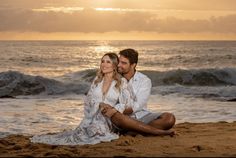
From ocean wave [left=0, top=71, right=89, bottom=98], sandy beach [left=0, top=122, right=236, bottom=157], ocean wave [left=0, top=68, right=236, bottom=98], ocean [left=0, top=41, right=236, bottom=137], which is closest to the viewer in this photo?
sandy beach [left=0, top=122, right=236, bottom=157]

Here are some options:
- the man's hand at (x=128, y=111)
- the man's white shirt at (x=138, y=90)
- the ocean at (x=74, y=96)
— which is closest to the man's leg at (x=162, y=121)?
the man's white shirt at (x=138, y=90)

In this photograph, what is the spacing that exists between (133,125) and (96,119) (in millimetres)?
597

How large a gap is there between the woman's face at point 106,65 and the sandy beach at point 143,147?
3.44 feet

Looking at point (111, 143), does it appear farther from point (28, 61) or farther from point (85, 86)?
point (28, 61)

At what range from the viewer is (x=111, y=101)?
757 cm

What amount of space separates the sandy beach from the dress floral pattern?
0.21 meters

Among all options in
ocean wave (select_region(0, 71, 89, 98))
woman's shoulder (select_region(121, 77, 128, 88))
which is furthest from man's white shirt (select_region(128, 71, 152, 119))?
ocean wave (select_region(0, 71, 89, 98))

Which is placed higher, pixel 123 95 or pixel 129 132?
pixel 123 95

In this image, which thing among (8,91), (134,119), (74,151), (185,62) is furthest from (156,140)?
(185,62)

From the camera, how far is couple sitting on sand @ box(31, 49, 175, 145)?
24.7 feet

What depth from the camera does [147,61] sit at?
46.7 metres

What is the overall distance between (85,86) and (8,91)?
142 inches

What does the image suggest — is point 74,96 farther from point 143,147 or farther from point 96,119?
point 143,147

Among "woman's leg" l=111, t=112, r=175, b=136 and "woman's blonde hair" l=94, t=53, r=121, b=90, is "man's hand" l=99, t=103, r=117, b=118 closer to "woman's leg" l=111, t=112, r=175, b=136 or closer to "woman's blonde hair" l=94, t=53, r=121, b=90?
"woman's leg" l=111, t=112, r=175, b=136
